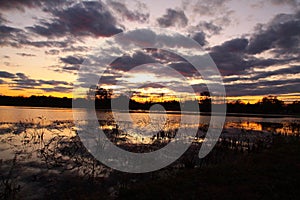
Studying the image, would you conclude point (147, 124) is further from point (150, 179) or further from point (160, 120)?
Result: point (150, 179)

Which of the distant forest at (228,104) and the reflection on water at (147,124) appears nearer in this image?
→ the reflection on water at (147,124)

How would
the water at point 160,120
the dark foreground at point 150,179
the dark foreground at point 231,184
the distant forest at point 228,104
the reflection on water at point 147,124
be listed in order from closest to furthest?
1. the dark foreground at point 231,184
2. the dark foreground at point 150,179
3. the reflection on water at point 147,124
4. the water at point 160,120
5. the distant forest at point 228,104

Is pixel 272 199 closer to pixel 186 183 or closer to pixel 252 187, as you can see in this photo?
pixel 252 187

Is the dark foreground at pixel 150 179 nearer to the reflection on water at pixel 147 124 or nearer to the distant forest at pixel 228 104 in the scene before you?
the reflection on water at pixel 147 124

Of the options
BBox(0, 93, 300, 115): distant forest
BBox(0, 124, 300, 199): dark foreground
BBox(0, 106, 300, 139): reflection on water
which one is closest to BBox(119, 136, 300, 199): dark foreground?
BBox(0, 124, 300, 199): dark foreground

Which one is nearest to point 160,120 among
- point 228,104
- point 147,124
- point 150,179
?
point 147,124

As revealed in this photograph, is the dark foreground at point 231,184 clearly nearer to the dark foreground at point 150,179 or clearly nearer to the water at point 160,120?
the dark foreground at point 150,179

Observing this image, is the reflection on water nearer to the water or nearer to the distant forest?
the water

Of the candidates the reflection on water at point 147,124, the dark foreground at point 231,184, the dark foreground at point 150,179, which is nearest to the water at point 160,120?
the reflection on water at point 147,124

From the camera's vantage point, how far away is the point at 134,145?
16016mm

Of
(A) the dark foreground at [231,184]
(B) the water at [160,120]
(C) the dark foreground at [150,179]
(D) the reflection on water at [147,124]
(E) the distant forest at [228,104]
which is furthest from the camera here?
(E) the distant forest at [228,104]

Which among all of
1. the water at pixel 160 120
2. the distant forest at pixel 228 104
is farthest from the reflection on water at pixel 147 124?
the distant forest at pixel 228 104

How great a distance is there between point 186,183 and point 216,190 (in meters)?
1.06

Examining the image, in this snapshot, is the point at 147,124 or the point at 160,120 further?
the point at 160,120
